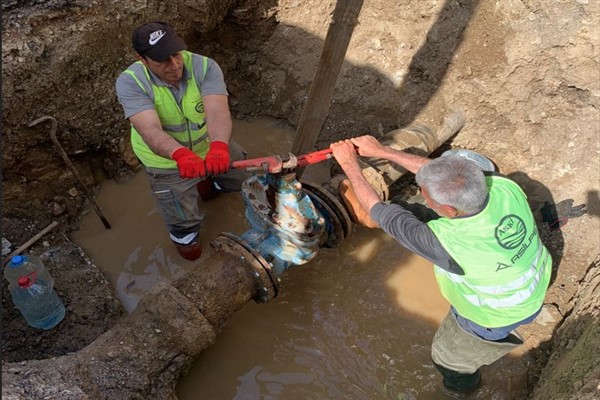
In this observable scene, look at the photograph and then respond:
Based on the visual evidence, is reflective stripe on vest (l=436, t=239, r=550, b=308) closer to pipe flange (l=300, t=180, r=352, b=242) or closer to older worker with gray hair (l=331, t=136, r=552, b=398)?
older worker with gray hair (l=331, t=136, r=552, b=398)

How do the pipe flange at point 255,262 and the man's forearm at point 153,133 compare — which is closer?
the man's forearm at point 153,133

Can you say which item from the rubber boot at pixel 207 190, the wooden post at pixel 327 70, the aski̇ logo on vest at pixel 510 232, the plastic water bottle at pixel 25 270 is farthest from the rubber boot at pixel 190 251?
the aski̇ logo on vest at pixel 510 232

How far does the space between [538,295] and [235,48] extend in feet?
12.4

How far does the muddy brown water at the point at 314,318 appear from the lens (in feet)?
11.3

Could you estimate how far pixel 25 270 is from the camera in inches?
140

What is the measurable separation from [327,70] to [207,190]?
178cm

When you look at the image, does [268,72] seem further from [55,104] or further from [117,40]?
[55,104]

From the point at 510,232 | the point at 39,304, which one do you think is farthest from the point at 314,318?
the point at 39,304

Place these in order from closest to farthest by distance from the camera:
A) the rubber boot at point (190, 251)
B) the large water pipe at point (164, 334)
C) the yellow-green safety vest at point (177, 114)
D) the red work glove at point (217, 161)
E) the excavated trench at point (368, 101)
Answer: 1. the large water pipe at point (164, 334)
2. the red work glove at point (217, 161)
3. the yellow-green safety vest at point (177, 114)
4. the excavated trench at point (368, 101)
5. the rubber boot at point (190, 251)

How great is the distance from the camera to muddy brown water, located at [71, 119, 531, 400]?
3.44 metres

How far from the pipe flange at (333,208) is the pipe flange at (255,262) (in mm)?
580

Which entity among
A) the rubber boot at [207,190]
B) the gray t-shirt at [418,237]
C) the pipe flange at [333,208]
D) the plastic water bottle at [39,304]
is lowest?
the plastic water bottle at [39,304]

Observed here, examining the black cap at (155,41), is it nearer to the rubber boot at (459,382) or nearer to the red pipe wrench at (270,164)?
the red pipe wrench at (270,164)

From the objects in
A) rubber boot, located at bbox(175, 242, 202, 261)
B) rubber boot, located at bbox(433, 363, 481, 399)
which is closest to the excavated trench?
rubber boot, located at bbox(433, 363, 481, 399)
